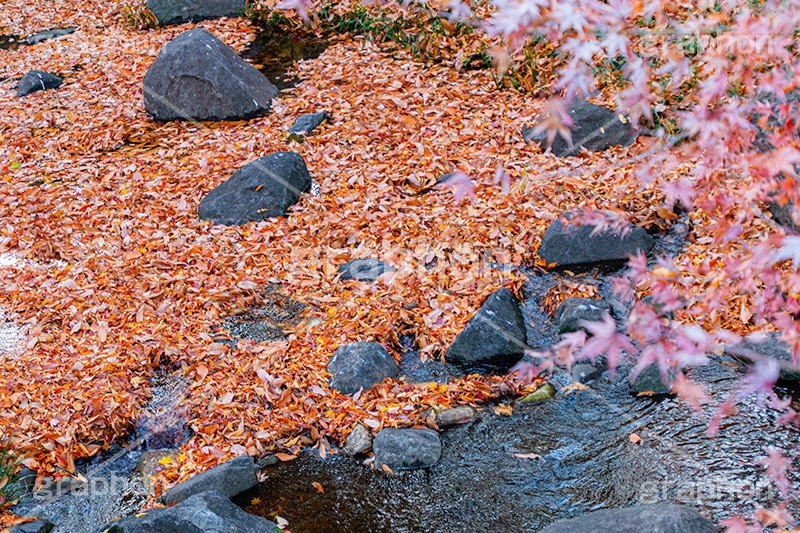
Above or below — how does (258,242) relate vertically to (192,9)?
below

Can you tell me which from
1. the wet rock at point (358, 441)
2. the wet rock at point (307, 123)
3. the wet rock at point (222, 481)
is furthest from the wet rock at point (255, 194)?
the wet rock at point (222, 481)

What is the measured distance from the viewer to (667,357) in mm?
1727

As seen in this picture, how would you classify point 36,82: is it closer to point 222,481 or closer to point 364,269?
point 364,269

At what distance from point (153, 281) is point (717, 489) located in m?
3.72

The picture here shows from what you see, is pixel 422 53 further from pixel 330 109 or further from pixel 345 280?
pixel 345 280

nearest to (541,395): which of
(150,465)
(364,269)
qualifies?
(364,269)

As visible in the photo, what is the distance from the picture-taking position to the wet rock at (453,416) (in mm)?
3529

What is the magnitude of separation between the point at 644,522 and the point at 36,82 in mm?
8019

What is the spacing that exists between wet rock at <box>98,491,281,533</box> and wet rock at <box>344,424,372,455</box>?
70 cm

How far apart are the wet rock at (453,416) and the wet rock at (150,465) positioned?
140 centimetres

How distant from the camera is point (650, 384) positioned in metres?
3.49

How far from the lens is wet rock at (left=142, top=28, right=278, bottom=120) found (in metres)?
6.55

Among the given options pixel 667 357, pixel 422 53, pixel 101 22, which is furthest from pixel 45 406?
pixel 101 22

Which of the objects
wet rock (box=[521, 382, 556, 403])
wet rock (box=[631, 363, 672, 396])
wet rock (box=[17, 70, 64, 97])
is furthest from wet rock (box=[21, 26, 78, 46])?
wet rock (box=[631, 363, 672, 396])
